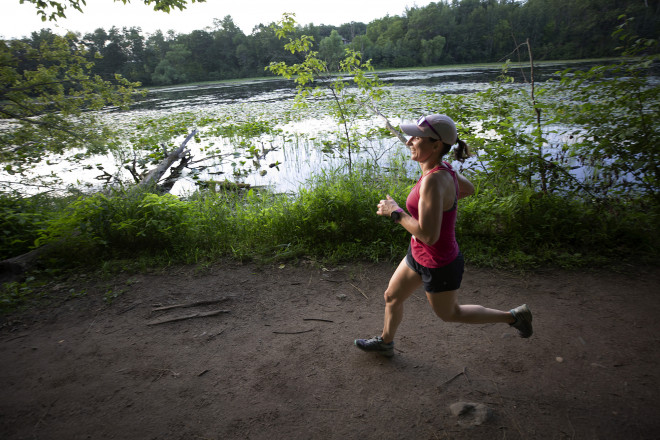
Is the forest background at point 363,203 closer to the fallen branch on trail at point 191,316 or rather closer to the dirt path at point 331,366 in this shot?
the dirt path at point 331,366

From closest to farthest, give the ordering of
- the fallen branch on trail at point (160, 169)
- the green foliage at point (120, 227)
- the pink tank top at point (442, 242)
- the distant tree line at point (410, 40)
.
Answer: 1. the pink tank top at point (442, 242)
2. the green foliage at point (120, 227)
3. the fallen branch on trail at point (160, 169)
4. the distant tree line at point (410, 40)

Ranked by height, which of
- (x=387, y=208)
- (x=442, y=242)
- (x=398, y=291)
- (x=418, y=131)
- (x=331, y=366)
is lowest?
(x=331, y=366)

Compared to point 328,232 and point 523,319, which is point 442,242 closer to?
point 523,319

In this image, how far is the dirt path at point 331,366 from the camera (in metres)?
2.20

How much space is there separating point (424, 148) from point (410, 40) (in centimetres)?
5078

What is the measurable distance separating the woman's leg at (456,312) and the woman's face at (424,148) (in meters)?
0.91

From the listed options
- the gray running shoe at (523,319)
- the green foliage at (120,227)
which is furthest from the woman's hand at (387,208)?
the green foliage at (120,227)

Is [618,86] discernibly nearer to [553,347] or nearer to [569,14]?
[553,347]

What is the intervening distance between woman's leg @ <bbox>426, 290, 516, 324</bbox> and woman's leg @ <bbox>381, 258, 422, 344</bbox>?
5.6 inches

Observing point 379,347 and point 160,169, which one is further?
point 160,169

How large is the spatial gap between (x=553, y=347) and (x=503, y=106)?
13.9ft

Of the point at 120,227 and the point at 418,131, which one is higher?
the point at 418,131

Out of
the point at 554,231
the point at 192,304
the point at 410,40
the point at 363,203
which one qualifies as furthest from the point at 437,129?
the point at 410,40

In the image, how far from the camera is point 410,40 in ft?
150
